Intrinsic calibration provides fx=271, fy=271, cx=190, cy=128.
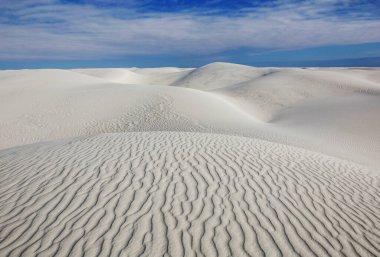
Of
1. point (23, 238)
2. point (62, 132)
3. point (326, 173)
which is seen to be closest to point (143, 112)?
point (62, 132)

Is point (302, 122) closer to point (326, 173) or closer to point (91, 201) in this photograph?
point (326, 173)

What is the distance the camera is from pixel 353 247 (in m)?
3.89

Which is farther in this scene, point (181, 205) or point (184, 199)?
point (184, 199)

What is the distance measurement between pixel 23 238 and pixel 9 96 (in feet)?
66.7

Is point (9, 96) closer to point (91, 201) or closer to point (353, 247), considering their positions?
point (91, 201)

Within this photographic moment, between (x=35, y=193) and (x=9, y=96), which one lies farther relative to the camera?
Result: (x=9, y=96)

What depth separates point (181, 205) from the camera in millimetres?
4602

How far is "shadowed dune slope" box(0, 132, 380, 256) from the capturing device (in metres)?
3.72

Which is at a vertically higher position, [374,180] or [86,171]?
[86,171]

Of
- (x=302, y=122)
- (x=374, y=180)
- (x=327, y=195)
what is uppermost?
(x=327, y=195)

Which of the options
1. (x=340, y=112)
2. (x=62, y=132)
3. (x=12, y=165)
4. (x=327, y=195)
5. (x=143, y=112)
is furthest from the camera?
(x=340, y=112)

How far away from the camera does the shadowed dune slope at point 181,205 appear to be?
3717 millimetres

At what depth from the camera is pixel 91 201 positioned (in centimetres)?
465

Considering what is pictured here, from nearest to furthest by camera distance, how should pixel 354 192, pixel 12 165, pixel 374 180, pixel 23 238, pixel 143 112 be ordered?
pixel 23 238
pixel 354 192
pixel 12 165
pixel 374 180
pixel 143 112
